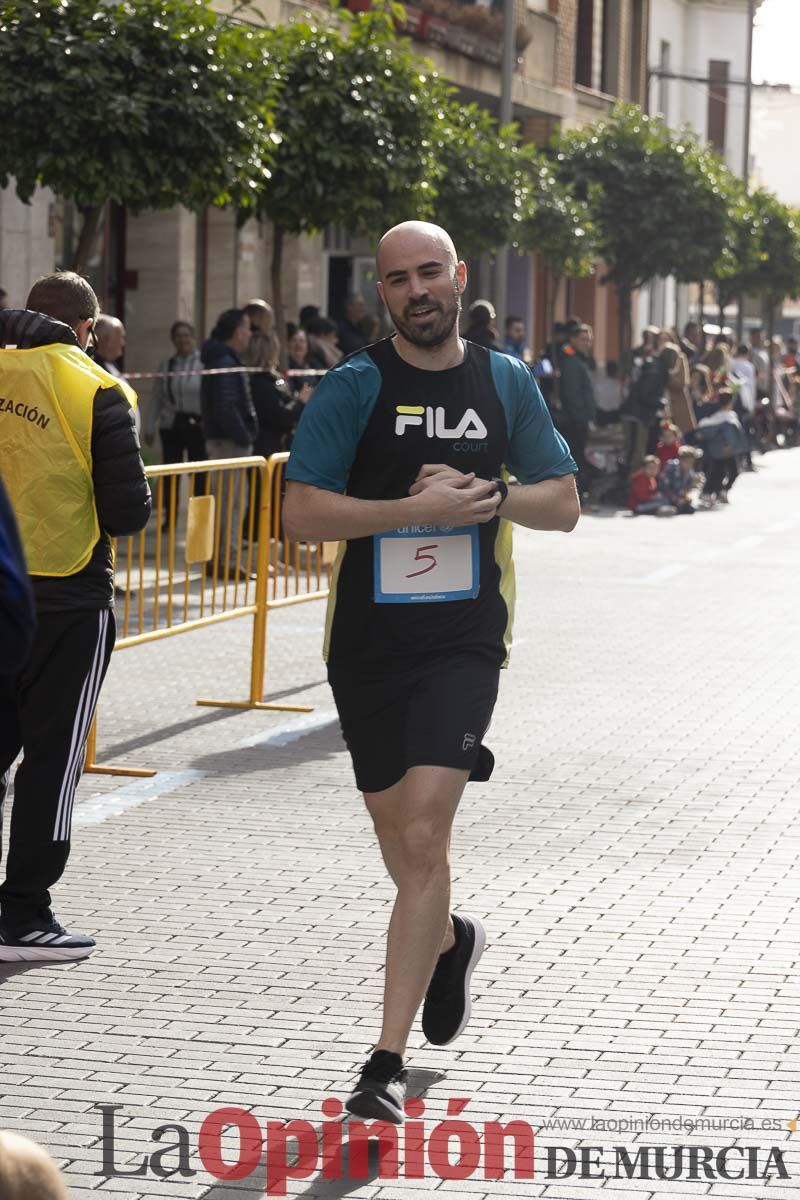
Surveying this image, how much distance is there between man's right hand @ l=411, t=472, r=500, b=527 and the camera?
16.1 ft

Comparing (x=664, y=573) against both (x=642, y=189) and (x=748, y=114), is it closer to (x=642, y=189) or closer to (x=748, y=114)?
(x=642, y=189)

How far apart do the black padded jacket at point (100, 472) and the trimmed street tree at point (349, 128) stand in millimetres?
11979

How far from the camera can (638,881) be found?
7090 millimetres

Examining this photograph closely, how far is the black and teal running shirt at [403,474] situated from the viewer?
500 cm

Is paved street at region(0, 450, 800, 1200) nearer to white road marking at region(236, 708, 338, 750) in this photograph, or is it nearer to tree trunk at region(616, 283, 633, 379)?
white road marking at region(236, 708, 338, 750)

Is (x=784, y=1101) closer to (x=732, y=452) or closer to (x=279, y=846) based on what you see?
(x=279, y=846)

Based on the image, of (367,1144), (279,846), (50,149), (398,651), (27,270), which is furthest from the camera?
(27,270)

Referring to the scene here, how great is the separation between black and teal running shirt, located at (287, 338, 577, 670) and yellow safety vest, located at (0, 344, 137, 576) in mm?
1312

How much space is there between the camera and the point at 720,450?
24.4 metres

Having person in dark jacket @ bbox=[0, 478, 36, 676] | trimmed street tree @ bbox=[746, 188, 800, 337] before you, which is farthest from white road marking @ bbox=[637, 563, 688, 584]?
trimmed street tree @ bbox=[746, 188, 800, 337]

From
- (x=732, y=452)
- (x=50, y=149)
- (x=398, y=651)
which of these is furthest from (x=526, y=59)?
(x=398, y=651)

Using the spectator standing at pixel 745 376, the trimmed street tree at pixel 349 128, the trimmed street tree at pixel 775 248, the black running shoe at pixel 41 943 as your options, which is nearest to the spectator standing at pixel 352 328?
the trimmed street tree at pixel 349 128

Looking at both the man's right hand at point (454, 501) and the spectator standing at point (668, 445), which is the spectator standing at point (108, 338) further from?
the spectator standing at point (668, 445)

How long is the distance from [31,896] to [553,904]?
5.21 feet
